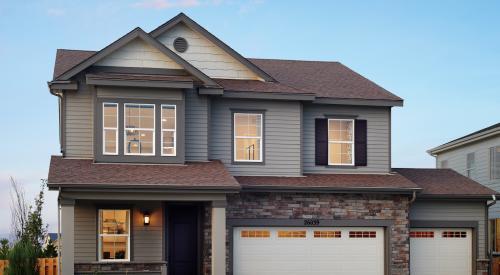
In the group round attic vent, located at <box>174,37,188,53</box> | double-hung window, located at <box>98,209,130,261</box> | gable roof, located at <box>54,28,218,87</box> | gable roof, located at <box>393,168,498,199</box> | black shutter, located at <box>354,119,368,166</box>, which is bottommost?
double-hung window, located at <box>98,209,130,261</box>

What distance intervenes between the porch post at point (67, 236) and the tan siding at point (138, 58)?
4.93 meters

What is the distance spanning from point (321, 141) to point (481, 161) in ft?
37.3

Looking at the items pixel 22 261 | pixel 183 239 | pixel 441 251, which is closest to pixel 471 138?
pixel 441 251

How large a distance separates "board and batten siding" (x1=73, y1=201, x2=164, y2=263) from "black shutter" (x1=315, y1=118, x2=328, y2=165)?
5.56 meters

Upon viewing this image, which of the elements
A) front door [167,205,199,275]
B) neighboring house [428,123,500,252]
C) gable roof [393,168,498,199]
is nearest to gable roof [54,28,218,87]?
front door [167,205,199,275]

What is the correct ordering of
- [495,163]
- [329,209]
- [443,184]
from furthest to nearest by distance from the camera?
[495,163] < [443,184] < [329,209]

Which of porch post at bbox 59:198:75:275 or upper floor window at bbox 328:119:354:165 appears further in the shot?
upper floor window at bbox 328:119:354:165

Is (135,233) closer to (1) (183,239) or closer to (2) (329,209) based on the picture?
(1) (183,239)

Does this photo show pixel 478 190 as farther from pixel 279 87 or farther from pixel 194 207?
pixel 194 207

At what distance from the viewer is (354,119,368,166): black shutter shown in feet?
79.8

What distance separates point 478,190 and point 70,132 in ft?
42.9

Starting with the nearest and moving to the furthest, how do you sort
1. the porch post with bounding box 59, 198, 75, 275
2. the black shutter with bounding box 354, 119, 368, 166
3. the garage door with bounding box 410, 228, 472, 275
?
the porch post with bounding box 59, 198, 75, 275, the garage door with bounding box 410, 228, 472, 275, the black shutter with bounding box 354, 119, 368, 166

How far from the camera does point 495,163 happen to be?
3105 cm

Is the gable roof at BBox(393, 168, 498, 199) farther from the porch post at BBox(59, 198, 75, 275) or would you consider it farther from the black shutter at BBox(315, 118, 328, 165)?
the porch post at BBox(59, 198, 75, 275)
